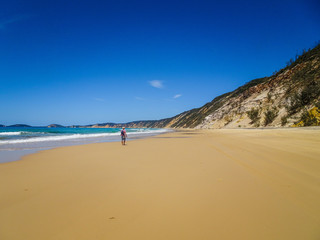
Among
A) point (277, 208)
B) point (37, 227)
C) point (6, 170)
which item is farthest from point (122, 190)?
point (6, 170)

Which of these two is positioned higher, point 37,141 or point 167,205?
point 37,141

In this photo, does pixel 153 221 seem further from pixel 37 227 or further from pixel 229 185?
pixel 229 185

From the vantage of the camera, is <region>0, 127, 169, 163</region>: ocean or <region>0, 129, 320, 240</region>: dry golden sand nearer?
<region>0, 129, 320, 240</region>: dry golden sand

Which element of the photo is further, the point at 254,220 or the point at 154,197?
the point at 154,197

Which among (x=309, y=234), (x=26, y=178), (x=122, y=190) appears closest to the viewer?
(x=309, y=234)

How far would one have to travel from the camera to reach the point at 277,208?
7.55 ft

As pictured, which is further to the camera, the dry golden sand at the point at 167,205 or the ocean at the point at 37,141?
the ocean at the point at 37,141

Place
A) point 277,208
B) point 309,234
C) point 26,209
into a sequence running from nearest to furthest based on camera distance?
point 309,234 → point 277,208 → point 26,209

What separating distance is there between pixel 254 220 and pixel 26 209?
332 cm

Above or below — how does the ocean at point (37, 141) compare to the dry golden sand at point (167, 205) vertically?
above

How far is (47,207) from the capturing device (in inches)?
104

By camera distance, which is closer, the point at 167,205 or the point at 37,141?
the point at 167,205

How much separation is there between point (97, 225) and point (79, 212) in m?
0.52

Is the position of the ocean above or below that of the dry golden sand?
above
